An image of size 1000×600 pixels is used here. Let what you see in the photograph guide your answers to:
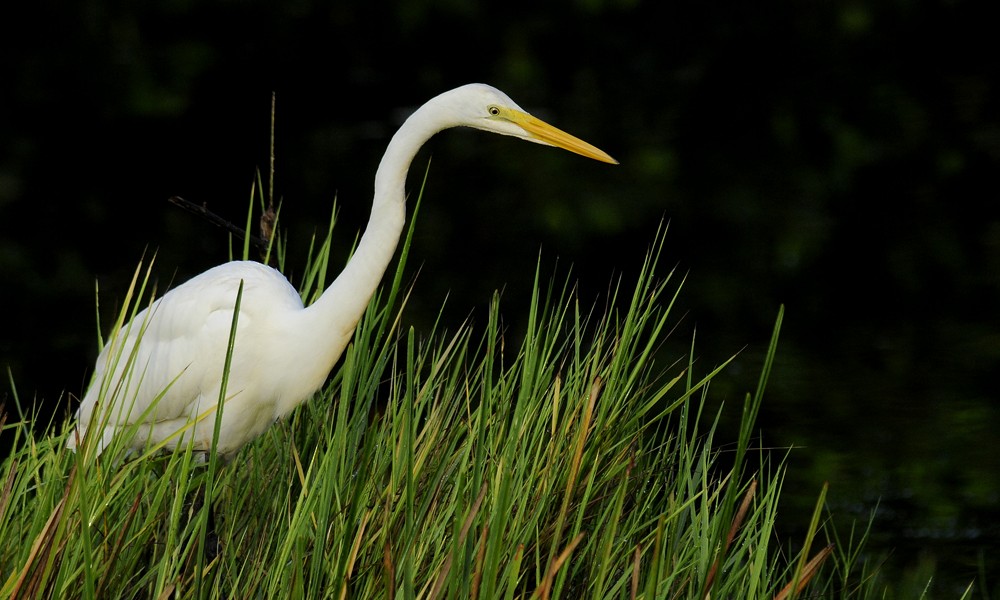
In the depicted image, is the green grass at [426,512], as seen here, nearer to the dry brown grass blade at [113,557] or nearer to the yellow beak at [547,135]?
the dry brown grass blade at [113,557]

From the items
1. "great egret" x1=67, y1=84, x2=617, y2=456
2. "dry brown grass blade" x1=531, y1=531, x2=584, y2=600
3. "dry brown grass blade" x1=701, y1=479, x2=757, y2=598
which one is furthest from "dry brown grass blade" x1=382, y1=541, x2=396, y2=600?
"great egret" x1=67, y1=84, x2=617, y2=456

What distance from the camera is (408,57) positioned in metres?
10.9

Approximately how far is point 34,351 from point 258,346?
3.30 meters

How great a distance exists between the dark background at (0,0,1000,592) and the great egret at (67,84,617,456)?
62 cm

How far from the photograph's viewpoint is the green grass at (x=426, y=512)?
62.4 inches

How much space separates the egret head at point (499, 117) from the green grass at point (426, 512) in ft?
1.03

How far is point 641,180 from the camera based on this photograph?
8.40m

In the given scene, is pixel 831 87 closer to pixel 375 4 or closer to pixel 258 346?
pixel 375 4

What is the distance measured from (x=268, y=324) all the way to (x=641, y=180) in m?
6.03

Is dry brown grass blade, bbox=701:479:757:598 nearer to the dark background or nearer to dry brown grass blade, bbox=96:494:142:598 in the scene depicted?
dry brown grass blade, bbox=96:494:142:598

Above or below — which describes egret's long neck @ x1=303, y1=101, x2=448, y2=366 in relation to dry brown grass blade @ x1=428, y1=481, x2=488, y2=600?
above

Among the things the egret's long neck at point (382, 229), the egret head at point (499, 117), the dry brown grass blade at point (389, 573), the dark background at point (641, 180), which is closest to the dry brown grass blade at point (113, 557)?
the dry brown grass blade at point (389, 573)

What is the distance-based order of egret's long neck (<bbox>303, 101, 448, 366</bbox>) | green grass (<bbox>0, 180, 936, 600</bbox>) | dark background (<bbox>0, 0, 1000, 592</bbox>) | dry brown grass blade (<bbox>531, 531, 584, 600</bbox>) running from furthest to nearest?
dark background (<bbox>0, 0, 1000, 592</bbox>) < egret's long neck (<bbox>303, 101, 448, 366</bbox>) < green grass (<bbox>0, 180, 936, 600</bbox>) < dry brown grass blade (<bbox>531, 531, 584, 600</bbox>)

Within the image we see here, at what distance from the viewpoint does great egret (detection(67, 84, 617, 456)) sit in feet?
7.78
